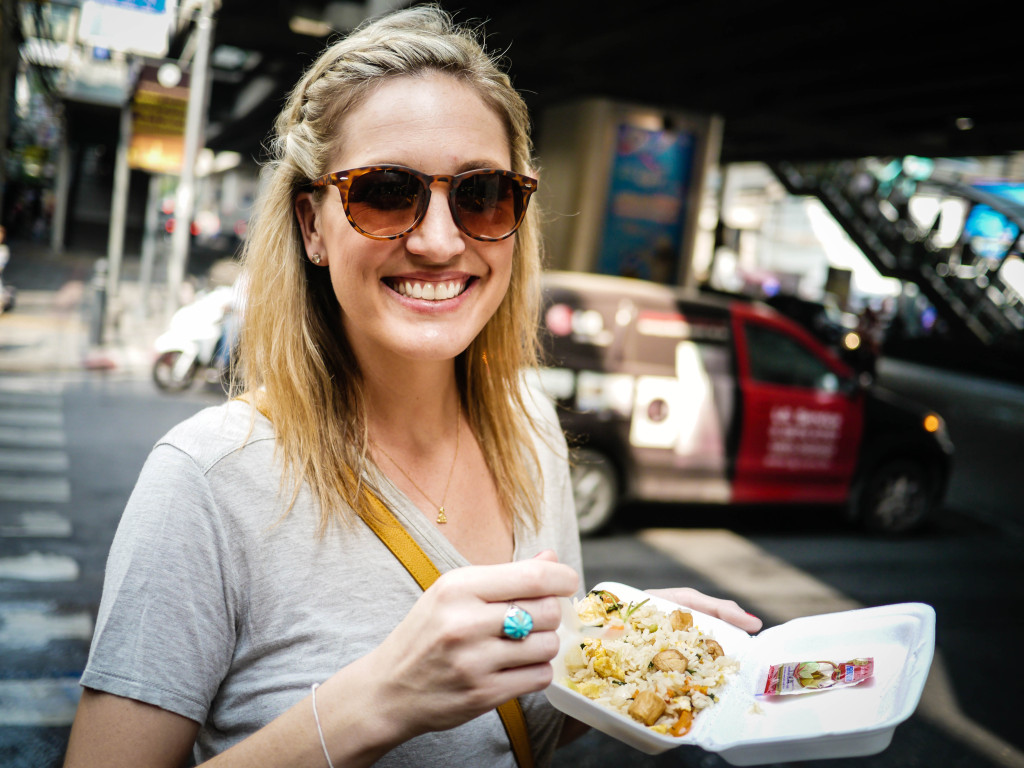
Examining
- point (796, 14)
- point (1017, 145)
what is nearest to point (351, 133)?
point (796, 14)

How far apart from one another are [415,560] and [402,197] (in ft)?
1.94

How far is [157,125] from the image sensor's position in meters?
14.3

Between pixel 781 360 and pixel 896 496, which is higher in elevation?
pixel 781 360

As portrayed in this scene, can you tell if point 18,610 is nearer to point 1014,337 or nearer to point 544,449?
point 544,449

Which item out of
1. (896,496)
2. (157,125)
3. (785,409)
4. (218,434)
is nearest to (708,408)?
(785,409)

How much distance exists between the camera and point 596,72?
11328mm

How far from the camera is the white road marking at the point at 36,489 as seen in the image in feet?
20.7

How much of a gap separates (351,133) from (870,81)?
11245 millimetres

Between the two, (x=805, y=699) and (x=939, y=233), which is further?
(x=939, y=233)

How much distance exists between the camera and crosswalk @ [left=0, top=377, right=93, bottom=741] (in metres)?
3.88

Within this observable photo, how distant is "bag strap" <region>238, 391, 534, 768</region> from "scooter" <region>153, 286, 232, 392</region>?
9169 mm

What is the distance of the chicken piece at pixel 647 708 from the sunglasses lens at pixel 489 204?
2.63 feet

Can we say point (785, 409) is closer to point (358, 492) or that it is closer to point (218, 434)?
point (358, 492)

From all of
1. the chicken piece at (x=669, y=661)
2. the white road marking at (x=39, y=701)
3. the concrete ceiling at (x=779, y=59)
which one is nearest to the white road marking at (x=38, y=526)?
the white road marking at (x=39, y=701)
